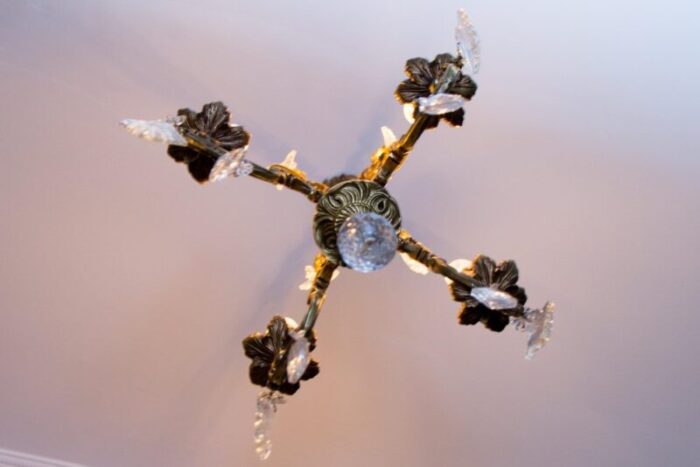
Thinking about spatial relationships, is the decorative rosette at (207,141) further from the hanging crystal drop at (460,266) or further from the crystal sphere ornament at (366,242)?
the hanging crystal drop at (460,266)

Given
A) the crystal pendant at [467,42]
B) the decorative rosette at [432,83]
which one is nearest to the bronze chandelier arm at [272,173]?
the decorative rosette at [432,83]

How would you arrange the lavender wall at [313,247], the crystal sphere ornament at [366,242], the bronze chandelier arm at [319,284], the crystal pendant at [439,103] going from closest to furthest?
1. the crystal sphere ornament at [366,242]
2. the crystal pendant at [439,103]
3. the bronze chandelier arm at [319,284]
4. the lavender wall at [313,247]

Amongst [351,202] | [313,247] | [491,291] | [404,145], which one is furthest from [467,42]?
[313,247]

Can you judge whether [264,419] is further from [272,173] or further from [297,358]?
[272,173]

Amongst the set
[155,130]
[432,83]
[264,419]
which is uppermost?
[432,83]

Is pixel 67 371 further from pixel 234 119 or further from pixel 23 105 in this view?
pixel 234 119

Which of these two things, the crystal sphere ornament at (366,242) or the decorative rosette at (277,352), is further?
the decorative rosette at (277,352)

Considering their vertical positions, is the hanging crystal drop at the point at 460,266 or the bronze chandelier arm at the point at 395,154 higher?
the bronze chandelier arm at the point at 395,154

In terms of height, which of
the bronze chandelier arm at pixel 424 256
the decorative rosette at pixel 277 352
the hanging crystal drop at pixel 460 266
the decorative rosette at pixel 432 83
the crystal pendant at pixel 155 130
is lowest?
the decorative rosette at pixel 277 352
